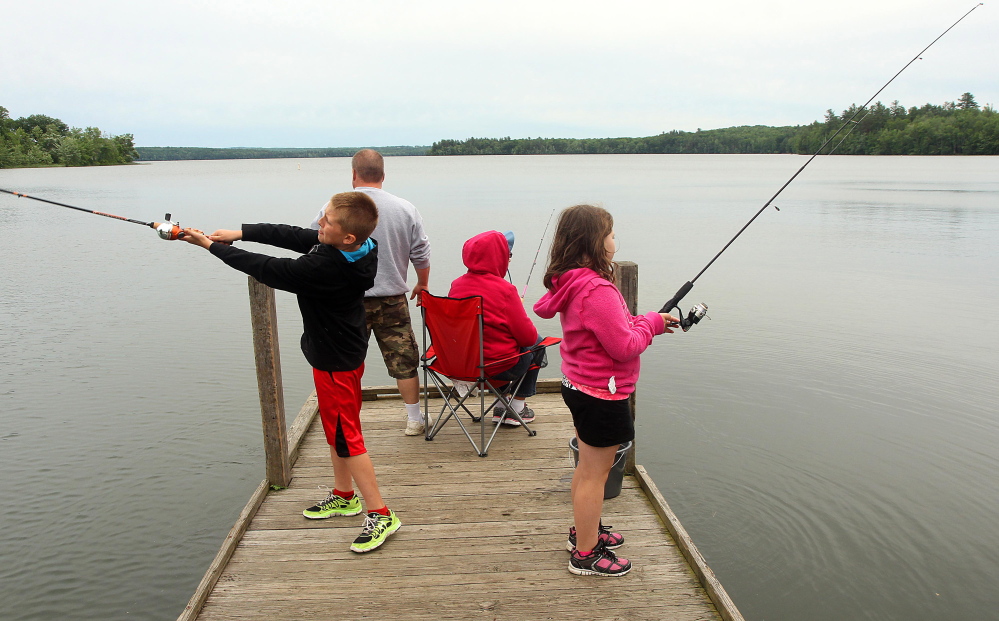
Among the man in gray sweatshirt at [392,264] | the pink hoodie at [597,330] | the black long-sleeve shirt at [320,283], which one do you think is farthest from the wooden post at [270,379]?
the pink hoodie at [597,330]

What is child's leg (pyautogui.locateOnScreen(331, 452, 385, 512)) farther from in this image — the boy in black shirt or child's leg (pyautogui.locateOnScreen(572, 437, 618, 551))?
child's leg (pyautogui.locateOnScreen(572, 437, 618, 551))

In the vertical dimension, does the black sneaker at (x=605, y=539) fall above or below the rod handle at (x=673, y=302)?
below

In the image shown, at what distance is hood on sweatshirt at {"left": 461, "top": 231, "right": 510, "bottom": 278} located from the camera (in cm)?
380

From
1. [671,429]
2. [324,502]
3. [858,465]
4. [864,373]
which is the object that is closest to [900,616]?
[858,465]

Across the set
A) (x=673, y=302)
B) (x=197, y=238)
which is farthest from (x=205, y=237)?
(x=673, y=302)

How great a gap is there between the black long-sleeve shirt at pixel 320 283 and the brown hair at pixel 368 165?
94 cm

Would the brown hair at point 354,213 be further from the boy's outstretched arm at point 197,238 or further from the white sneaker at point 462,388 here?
the white sneaker at point 462,388

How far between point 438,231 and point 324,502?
1431 centimetres

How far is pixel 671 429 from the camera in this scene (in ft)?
18.8

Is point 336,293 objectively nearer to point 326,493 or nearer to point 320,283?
point 320,283

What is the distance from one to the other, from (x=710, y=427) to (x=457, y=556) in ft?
11.3

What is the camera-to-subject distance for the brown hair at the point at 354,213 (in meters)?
2.64

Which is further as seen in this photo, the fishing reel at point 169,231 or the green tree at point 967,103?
the green tree at point 967,103

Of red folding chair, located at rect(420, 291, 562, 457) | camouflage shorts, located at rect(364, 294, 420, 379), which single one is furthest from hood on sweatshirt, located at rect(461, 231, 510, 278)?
camouflage shorts, located at rect(364, 294, 420, 379)
